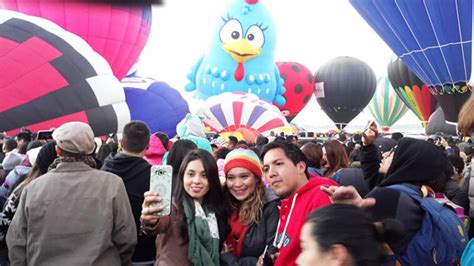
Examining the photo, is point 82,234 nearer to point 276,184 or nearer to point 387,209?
point 276,184

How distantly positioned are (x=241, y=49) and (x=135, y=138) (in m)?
12.3

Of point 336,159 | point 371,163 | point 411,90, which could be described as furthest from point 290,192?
point 411,90

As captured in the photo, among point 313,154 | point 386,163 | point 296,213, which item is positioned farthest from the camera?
point 313,154

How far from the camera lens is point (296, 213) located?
1789 mm

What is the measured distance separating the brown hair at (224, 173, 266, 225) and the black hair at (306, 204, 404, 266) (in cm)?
101

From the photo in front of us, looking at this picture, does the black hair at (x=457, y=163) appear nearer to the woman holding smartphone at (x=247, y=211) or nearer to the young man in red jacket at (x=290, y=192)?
the woman holding smartphone at (x=247, y=211)

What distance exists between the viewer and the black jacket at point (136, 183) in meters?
2.35

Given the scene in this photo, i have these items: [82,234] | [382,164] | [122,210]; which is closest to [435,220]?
[382,164]

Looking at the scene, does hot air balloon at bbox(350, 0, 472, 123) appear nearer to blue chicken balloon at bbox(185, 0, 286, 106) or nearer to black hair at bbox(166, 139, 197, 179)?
blue chicken balloon at bbox(185, 0, 286, 106)

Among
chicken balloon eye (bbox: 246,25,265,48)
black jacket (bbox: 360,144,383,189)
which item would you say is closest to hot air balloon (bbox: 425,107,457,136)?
chicken balloon eye (bbox: 246,25,265,48)

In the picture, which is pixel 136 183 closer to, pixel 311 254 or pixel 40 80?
pixel 311 254

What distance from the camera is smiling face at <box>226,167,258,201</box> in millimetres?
2240

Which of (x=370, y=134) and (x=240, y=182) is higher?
(x=370, y=134)

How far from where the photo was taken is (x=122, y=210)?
79.4 inches
